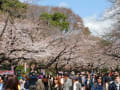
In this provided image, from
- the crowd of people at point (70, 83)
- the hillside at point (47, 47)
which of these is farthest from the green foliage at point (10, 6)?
the crowd of people at point (70, 83)

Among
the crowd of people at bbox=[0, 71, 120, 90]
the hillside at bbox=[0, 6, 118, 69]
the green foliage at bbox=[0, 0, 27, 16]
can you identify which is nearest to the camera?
the crowd of people at bbox=[0, 71, 120, 90]

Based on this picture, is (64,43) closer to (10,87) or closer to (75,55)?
(75,55)

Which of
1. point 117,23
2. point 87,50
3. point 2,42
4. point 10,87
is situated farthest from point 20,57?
point 10,87

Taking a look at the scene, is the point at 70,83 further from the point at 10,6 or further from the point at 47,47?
the point at 10,6

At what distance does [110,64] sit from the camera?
3148 cm

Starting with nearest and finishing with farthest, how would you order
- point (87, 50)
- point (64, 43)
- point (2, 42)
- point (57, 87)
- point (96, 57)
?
point (57, 87) < point (2, 42) < point (64, 43) < point (87, 50) < point (96, 57)

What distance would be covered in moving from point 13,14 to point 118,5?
8.95 metres

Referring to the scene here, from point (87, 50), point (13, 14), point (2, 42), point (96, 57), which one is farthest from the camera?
point (96, 57)

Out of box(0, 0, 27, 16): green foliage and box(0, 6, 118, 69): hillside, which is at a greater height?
box(0, 0, 27, 16): green foliage

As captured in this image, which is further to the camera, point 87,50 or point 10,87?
point 87,50

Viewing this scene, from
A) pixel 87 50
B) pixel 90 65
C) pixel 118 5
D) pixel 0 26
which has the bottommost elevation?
pixel 90 65

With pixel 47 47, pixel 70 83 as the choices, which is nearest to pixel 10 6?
pixel 47 47

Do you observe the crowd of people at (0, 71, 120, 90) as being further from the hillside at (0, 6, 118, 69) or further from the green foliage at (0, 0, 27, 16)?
the green foliage at (0, 0, 27, 16)

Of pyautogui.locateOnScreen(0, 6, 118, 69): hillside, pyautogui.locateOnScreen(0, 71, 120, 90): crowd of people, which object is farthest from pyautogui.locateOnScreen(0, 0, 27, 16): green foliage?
pyautogui.locateOnScreen(0, 71, 120, 90): crowd of people
